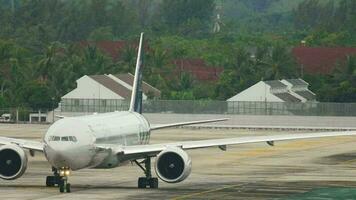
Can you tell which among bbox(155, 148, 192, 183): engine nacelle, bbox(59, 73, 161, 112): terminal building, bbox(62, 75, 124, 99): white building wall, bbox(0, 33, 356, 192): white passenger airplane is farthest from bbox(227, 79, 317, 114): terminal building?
bbox(155, 148, 192, 183): engine nacelle

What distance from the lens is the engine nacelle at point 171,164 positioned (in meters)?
63.3

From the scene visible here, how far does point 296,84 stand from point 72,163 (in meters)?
101

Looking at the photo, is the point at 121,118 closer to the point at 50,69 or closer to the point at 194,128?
the point at 194,128

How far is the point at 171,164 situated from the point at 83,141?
438 centimetres

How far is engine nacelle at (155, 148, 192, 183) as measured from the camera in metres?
63.3

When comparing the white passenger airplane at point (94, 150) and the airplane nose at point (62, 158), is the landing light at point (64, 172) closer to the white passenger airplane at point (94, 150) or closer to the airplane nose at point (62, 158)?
the white passenger airplane at point (94, 150)

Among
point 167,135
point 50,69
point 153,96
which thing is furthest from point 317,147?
point 50,69

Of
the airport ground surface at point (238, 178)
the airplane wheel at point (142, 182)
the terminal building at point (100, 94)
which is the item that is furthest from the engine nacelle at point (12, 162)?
the terminal building at point (100, 94)

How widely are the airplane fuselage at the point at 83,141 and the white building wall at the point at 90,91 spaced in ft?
275

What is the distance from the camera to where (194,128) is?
137125mm

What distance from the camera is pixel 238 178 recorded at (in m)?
72.9

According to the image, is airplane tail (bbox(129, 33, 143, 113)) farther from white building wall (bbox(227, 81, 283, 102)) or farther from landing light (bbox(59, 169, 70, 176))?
white building wall (bbox(227, 81, 283, 102))

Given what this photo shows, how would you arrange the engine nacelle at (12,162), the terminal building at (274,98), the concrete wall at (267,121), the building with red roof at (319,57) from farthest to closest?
the building with red roof at (319,57), the terminal building at (274,98), the concrete wall at (267,121), the engine nacelle at (12,162)

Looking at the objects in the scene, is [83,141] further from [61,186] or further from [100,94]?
[100,94]
